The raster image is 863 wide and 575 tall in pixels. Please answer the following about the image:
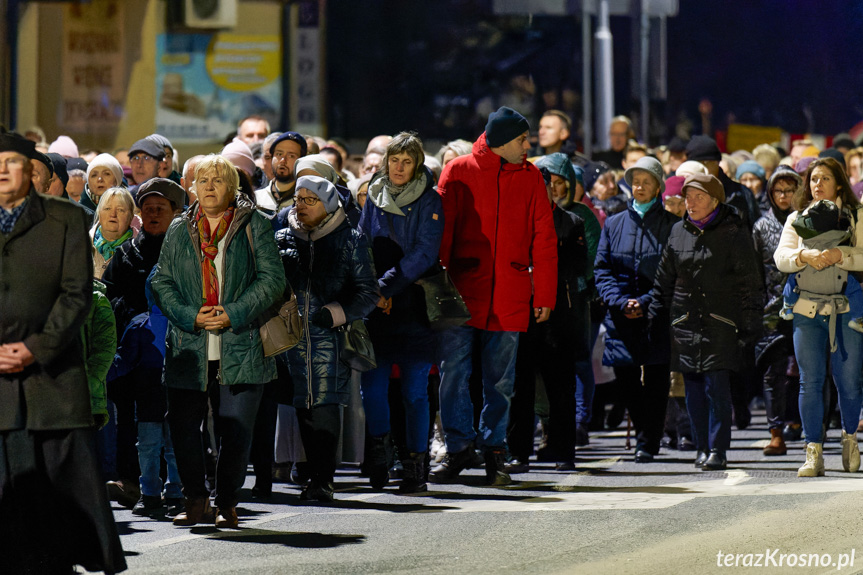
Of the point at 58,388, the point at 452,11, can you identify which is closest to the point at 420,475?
the point at 58,388

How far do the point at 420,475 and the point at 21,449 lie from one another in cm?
375

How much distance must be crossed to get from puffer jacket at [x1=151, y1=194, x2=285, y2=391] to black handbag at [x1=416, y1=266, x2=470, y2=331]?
1.71 metres

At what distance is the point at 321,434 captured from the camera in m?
10.5

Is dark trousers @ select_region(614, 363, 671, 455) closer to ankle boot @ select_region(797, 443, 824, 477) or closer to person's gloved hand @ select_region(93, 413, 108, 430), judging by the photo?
ankle boot @ select_region(797, 443, 824, 477)

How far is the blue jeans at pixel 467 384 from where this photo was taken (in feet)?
37.4

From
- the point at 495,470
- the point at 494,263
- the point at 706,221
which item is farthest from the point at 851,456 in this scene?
the point at 494,263

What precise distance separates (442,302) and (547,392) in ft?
5.04

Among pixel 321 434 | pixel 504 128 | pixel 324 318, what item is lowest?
pixel 321 434

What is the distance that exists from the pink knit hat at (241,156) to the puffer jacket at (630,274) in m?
2.59

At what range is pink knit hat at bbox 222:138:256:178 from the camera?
12.9m

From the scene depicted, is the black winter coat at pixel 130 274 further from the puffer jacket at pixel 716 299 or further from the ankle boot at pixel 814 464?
the ankle boot at pixel 814 464

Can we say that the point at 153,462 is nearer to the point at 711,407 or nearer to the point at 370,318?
the point at 370,318

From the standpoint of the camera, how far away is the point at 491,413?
11.5 meters

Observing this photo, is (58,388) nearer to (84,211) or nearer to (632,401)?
(84,211)
